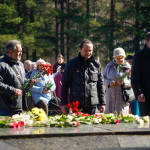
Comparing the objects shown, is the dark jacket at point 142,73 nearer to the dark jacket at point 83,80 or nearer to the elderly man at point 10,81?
the dark jacket at point 83,80

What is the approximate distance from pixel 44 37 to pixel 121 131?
91.3ft

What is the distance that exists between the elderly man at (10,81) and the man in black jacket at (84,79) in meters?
0.73

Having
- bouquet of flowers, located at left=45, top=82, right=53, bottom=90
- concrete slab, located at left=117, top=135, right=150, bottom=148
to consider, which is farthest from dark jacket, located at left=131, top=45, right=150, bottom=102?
bouquet of flowers, located at left=45, top=82, right=53, bottom=90

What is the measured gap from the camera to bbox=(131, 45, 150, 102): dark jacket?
546cm

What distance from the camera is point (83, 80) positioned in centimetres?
532

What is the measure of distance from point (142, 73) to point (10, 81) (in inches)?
76.3

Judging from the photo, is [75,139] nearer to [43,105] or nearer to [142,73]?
[142,73]

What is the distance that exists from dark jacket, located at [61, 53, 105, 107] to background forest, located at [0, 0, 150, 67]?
2132cm

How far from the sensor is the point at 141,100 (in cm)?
534

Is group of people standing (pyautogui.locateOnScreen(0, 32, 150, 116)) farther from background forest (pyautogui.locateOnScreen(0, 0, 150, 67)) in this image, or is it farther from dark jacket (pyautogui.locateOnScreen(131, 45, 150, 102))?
background forest (pyautogui.locateOnScreen(0, 0, 150, 67))

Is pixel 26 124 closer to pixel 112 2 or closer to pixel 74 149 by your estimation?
pixel 74 149

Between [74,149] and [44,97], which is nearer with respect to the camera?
[74,149]

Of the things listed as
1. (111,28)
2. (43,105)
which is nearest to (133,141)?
(43,105)

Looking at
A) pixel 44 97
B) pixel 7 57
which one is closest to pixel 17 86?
pixel 7 57
